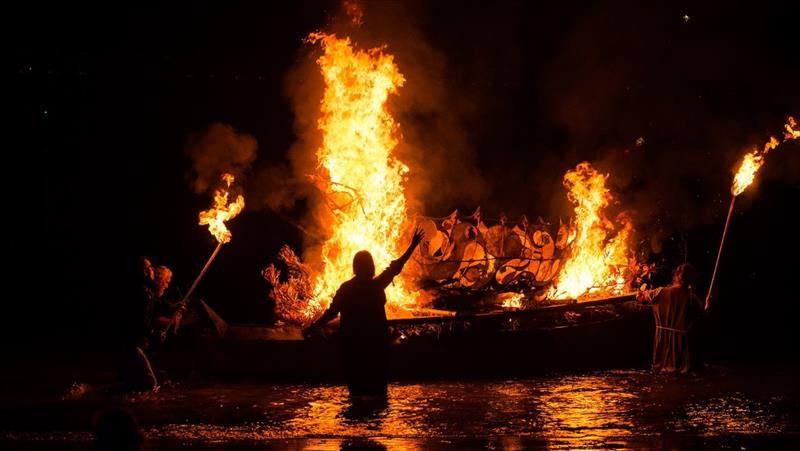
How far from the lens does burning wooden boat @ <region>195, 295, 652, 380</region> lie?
10305 mm

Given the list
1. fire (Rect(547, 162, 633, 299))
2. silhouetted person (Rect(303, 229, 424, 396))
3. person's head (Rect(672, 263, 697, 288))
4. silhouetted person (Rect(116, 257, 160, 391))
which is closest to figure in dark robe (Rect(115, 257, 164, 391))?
silhouetted person (Rect(116, 257, 160, 391))

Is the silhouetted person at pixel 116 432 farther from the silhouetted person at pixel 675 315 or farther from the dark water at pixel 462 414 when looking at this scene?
the silhouetted person at pixel 675 315

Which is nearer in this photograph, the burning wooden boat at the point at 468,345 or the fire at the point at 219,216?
the burning wooden boat at the point at 468,345

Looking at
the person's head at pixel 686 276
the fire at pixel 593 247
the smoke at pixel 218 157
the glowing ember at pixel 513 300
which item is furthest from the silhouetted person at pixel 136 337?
the person's head at pixel 686 276

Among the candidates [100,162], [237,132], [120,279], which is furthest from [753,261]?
[100,162]

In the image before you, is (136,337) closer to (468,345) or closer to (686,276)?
(468,345)

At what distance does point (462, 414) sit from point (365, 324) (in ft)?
4.35

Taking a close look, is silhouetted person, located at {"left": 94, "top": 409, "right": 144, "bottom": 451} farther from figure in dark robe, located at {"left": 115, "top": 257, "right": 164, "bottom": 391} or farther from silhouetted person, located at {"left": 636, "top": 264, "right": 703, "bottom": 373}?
silhouetted person, located at {"left": 636, "top": 264, "right": 703, "bottom": 373}

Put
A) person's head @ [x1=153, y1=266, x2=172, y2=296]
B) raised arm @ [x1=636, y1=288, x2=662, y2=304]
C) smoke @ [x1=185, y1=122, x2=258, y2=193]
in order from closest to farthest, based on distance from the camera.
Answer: person's head @ [x1=153, y1=266, x2=172, y2=296], raised arm @ [x1=636, y1=288, x2=662, y2=304], smoke @ [x1=185, y1=122, x2=258, y2=193]

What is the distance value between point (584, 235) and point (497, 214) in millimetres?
5611

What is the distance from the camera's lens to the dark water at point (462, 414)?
675cm

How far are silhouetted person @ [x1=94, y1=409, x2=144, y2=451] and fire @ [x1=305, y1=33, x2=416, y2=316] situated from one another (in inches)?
306

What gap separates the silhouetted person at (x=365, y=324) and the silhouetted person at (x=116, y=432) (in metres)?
4.27

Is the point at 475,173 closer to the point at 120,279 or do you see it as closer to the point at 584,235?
the point at 584,235
